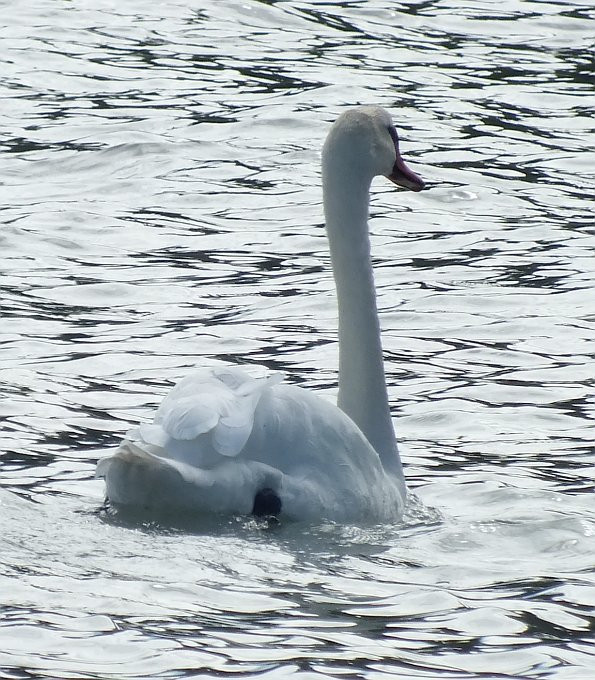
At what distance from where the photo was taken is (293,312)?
10.3 m

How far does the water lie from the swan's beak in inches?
49.3

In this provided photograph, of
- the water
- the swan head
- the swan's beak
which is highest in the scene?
the swan head

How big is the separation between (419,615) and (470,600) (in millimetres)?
252

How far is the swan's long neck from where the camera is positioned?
285 inches

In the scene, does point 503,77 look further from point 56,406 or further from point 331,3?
point 56,406

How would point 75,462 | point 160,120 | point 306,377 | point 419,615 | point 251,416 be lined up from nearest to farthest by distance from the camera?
point 419,615 < point 251,416 < point 75,462 < point 306,377 < point 160,120

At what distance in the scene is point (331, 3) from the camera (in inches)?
776

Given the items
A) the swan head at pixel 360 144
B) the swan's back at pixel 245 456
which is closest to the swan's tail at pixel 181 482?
the swan's back at pixel 245 456

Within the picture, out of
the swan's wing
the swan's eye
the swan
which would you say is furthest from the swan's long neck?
the swan's wing

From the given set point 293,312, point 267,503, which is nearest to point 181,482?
point 267,503

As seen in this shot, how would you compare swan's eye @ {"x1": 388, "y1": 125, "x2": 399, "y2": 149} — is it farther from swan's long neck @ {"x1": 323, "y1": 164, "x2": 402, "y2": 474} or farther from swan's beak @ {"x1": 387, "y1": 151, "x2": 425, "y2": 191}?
swan's long neck @ {"x1": 323, "y1": 164, "x2": 402, "y2": 474}

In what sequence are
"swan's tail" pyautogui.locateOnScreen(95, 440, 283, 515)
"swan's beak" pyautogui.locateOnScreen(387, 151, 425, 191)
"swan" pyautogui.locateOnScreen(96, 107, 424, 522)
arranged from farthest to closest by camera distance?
"swan's beak" pyautogui.locateOnScreen(387, 151, 425, 191) < "swan" pyautogui.locateOnScreen(96, 107, 424, 522) < "swan's tail" pyautogui.locateOnScreen(95, 440, 283, 515)

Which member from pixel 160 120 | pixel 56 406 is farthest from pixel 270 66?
pixel 56 406

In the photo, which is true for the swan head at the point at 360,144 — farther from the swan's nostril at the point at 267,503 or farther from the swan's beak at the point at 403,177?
the swan's nostril at the point at 267,503
